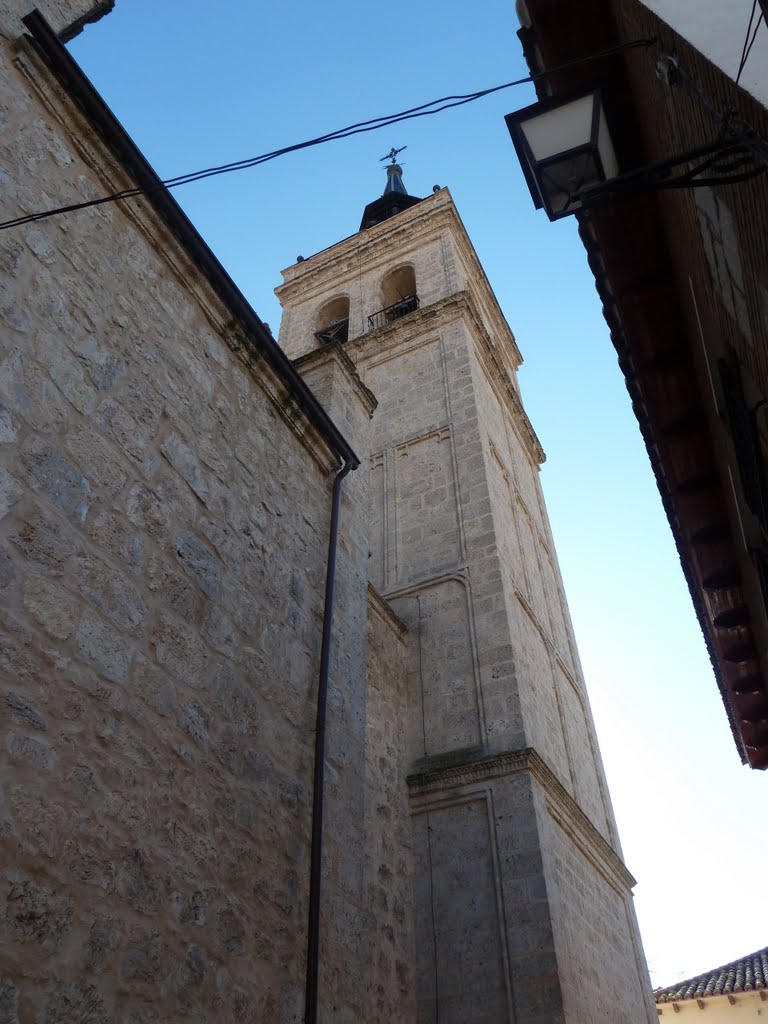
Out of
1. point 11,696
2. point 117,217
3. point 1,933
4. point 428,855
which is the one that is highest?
point 117,217

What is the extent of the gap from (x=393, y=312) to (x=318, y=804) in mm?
11638

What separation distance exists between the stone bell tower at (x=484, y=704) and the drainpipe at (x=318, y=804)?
2417 mm

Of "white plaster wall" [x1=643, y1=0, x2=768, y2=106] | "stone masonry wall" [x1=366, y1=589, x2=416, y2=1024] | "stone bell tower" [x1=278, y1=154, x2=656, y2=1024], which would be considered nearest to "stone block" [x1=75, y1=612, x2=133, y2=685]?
"white plaster wall" [x1=643, y1=0, x2=768, y2=106]

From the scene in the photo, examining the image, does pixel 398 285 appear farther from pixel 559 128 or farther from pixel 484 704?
pixel 559 128

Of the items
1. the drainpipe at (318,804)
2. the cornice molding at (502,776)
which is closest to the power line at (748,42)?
the drainpipe at (318,804)

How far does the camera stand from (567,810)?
737 cm

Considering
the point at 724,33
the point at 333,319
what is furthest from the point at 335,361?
the point at 333,319

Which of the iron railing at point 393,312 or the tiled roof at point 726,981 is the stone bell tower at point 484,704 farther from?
the tiled roof at point 726,981

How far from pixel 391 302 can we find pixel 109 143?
11.6 meters

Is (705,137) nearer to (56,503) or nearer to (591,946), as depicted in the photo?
(56,503)

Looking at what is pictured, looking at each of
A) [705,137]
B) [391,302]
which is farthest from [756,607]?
[391,302]

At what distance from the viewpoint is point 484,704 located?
746 cm

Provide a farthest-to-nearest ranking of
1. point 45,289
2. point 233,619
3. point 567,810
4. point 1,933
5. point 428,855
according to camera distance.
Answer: point 567,810, point 428,855, point 233,619, point 45,289, point 1,933

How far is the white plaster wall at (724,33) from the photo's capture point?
2.24 meters
